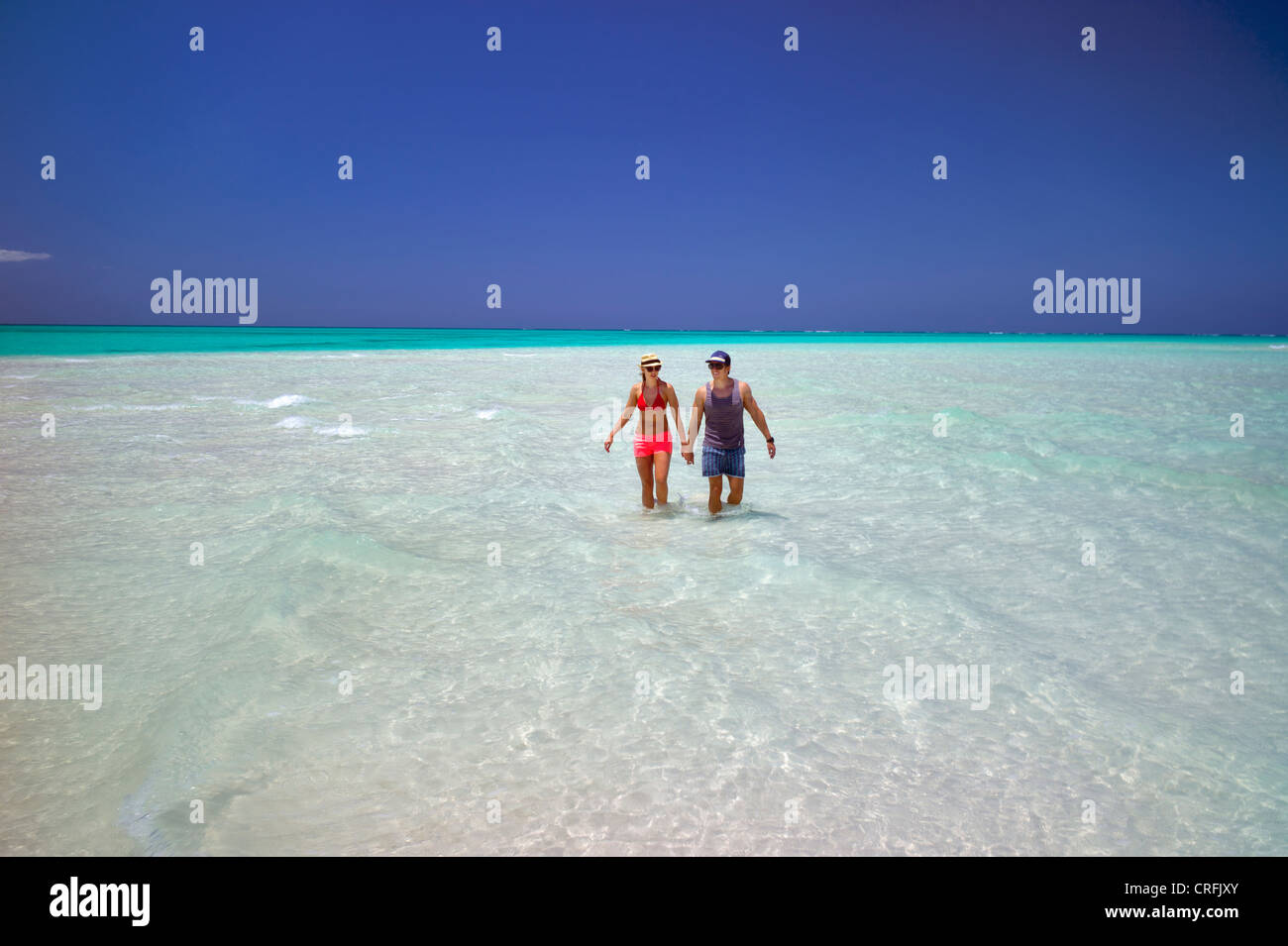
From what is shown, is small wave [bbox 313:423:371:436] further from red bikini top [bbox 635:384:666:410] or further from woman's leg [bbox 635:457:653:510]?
red bikini top [bbox 635:384:666:410]

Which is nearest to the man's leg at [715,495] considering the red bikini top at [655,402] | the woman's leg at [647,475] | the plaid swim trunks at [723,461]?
the plaid swim trunks at [723,461]

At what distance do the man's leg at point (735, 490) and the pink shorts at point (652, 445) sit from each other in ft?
2.70

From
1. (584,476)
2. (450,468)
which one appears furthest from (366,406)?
(584,476)

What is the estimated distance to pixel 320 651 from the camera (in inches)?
192

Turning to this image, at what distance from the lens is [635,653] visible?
485 cm

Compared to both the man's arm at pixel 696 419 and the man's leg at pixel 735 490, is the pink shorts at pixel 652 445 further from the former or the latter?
the man's leg at pixel 735 490

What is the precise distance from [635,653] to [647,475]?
3.65 meters

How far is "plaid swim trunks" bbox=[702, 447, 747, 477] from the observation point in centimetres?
801

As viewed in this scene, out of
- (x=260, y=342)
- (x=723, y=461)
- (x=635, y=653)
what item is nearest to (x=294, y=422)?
(x=723, y=461)

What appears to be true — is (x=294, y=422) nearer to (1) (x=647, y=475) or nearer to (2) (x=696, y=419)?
(1) (x=647, y=475)

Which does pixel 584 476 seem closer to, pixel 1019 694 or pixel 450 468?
pixel 450 468

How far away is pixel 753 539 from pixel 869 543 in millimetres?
1137

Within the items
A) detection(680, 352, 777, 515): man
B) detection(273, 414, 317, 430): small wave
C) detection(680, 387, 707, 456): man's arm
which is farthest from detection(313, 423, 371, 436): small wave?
detection(680, 352, 777, 515): man
